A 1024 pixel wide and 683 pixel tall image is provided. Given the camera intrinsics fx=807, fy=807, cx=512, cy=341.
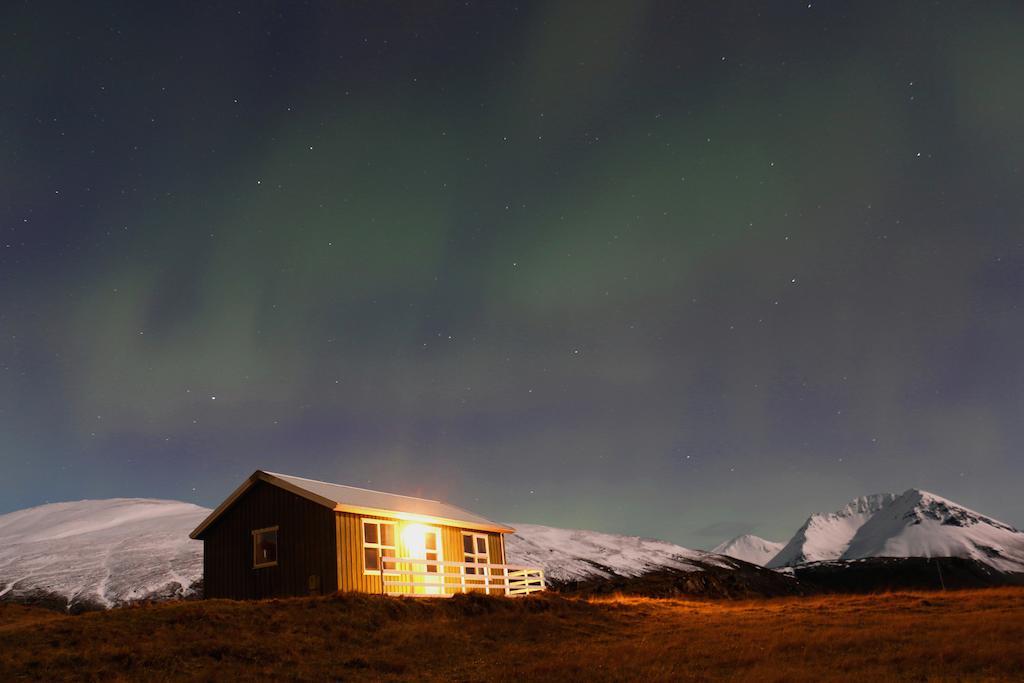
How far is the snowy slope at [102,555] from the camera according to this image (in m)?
59.6

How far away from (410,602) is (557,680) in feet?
32.7

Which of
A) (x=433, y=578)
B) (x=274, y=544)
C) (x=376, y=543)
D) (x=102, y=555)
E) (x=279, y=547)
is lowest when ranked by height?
(x=433, y=578)

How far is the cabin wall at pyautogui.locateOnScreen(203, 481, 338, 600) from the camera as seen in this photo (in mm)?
27328

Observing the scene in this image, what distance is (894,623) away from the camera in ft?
71.2

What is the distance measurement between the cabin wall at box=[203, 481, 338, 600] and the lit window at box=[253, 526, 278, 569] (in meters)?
0.20

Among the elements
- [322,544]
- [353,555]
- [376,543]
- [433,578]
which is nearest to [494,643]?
[353,555]

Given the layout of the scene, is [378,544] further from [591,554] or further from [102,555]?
[591,554]

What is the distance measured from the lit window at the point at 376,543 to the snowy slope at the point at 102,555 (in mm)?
34218

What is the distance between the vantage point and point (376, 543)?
Result: 1148 inches

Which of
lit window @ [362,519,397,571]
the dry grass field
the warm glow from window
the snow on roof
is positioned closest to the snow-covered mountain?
the snow on roof

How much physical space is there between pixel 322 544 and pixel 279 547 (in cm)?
204

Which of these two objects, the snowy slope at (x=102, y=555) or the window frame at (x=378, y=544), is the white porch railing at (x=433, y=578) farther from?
→ the snowy slope at (x=102, y=555)

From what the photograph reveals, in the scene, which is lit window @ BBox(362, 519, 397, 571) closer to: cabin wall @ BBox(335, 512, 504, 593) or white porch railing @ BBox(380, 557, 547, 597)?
cabin wall @ BBox(335, 512, 504, 593)

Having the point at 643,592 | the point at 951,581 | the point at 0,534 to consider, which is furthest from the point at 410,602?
the point at 951,581
